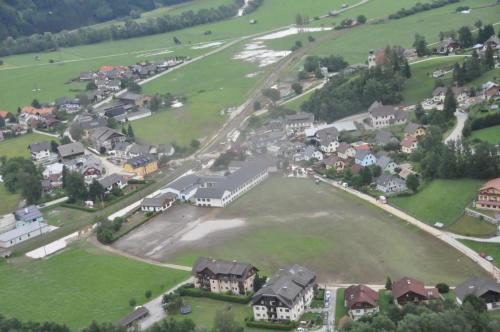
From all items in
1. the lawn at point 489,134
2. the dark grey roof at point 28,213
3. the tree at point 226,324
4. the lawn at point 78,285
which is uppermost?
the lawn at point 489,134

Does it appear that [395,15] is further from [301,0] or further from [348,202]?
[348,202]

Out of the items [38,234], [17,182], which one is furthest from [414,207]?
[17,182]

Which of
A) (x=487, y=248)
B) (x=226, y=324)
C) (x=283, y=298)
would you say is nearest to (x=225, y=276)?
(x=283, y=298)

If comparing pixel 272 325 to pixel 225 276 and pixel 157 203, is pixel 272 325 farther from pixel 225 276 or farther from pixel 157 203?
pixel 157 203

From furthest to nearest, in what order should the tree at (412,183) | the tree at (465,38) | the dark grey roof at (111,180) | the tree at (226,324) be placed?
the tree at (465,38) < the dark grey roof at (111,180) < the tree at (412,183) < the tree at (226,324)

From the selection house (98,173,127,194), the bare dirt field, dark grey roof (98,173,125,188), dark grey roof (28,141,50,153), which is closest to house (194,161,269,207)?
the bare dirt field

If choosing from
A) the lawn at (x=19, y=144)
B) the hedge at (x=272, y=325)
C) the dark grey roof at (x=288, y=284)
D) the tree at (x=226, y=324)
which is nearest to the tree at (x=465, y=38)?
the lawn at (x=19, y=144)

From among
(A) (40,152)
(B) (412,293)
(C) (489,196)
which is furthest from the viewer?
(A) (40,152)

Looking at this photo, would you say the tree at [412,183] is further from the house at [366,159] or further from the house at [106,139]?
the house at [106,139]
